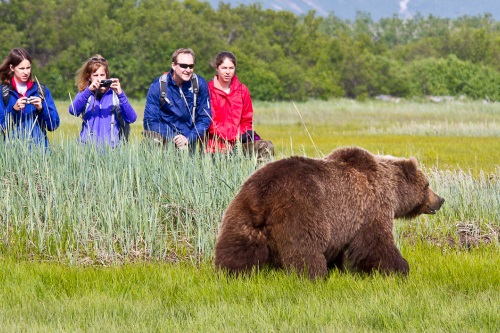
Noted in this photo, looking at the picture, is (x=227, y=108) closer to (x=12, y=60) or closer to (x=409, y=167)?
(x=12, y=60)

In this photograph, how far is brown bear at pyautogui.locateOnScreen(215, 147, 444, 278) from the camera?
5.17 metres

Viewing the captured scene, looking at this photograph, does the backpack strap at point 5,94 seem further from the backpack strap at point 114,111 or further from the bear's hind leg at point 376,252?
the bear's hind leg at point 376,252

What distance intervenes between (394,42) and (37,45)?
93232 mm

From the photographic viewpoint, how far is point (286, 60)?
6288 centimetres

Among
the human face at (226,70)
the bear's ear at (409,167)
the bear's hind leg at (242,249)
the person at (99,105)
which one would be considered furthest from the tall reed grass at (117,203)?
the bear's ear at (409,167)

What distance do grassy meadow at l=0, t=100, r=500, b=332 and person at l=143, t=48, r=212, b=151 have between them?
508 mm

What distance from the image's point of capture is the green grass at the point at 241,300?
469 centimetres

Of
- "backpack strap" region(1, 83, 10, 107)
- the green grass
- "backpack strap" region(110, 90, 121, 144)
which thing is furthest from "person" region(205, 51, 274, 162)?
the green grass

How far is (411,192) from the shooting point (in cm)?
618

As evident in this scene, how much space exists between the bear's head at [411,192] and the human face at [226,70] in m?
2.62

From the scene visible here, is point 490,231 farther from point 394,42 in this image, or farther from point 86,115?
point 394,42

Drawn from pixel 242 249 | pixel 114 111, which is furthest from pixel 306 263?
pixel 114 111

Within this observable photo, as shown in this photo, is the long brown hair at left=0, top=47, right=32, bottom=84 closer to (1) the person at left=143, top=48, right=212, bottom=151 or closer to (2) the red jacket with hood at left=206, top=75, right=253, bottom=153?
(1) the person at left=143, top=48, right=212, bottom=151

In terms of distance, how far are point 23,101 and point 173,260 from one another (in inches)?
101
